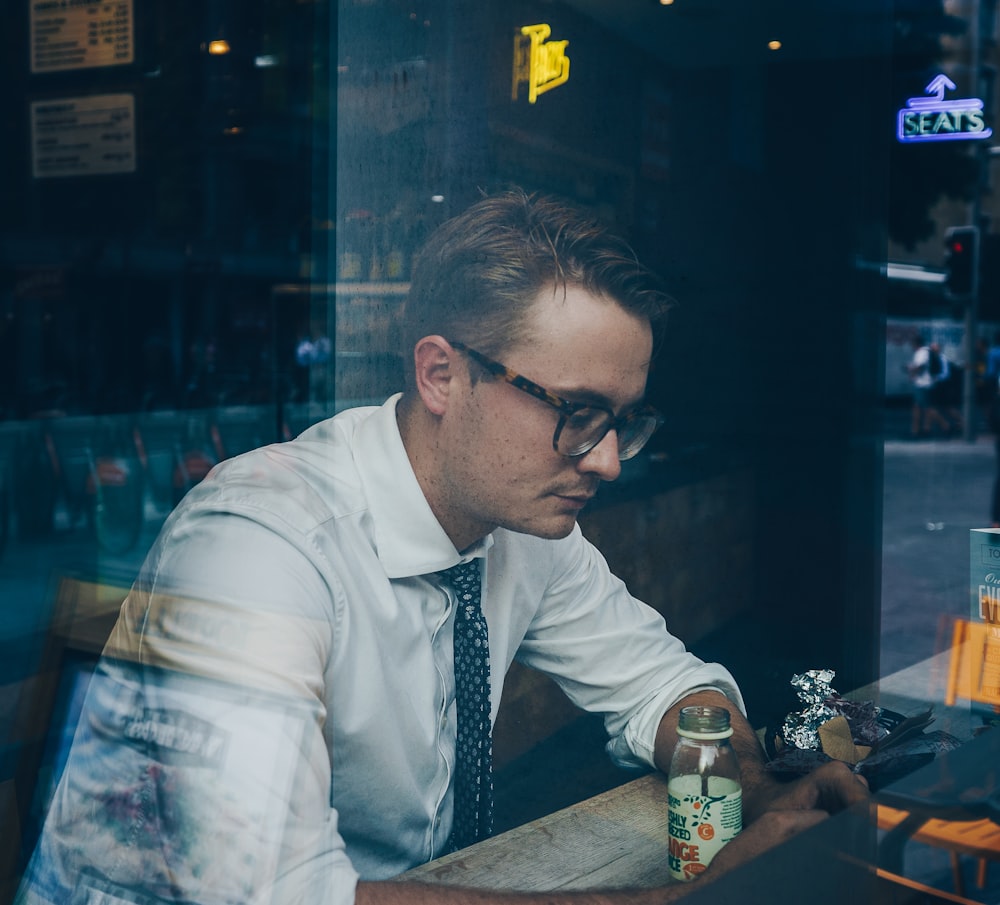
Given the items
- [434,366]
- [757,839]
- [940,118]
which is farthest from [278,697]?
[940,118]

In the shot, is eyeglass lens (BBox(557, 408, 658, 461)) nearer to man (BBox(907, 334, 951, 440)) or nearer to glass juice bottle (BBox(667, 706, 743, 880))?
glass juice bottle (BBox(667, 706, 743, 880))

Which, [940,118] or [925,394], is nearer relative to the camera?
[940,118]

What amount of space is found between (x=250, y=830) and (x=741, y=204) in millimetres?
1425

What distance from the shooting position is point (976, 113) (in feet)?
10.1

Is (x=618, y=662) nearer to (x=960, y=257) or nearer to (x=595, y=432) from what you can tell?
(x=595, y=432)

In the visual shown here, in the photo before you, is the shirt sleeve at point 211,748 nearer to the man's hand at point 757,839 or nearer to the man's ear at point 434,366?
the man's ear at point 434,366

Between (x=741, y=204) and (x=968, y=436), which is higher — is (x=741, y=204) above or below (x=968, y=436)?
above

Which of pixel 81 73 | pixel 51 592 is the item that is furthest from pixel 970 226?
pixel 51 592

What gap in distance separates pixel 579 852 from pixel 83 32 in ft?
5.60

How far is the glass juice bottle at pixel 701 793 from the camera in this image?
159 cm

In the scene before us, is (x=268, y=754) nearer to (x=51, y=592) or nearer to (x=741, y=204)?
(x=51, y=592)

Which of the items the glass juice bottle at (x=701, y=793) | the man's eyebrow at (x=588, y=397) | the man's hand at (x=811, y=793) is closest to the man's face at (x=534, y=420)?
the man's eyebrow at (x=588, y=397)

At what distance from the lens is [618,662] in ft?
6.34

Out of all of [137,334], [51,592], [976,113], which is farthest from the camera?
[137,334]
